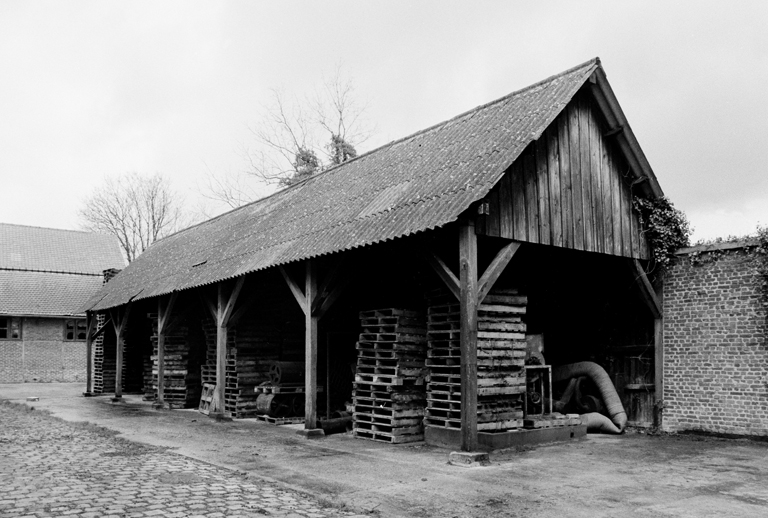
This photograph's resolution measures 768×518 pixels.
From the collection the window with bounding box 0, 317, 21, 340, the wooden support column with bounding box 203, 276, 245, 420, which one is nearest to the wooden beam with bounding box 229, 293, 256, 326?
the wooden support column with bounding box 203, 276, 245, 420

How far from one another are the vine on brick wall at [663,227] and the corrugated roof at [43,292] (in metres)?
29.0

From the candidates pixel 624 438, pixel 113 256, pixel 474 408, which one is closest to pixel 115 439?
pixel 474 408

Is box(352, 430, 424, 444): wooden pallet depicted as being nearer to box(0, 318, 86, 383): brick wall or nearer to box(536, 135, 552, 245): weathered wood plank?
box(536, 135, 552, 245): weathered wood plank

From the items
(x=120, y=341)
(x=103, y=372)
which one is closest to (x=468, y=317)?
(x=120, y=341)

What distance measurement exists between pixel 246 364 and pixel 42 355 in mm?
23552

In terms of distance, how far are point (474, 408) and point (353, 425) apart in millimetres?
3628

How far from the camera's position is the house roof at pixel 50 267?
120 ft

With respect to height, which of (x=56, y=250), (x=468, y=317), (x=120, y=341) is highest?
(x=56, y=250)

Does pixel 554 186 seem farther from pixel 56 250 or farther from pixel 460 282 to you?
pixel 56 250

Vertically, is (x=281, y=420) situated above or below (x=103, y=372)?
above

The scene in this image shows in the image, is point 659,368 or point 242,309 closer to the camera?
point 659,368

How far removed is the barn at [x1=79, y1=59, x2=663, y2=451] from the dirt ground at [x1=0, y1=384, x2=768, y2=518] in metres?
0.86

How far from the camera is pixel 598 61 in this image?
493 inches

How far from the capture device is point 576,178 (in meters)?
12.6
